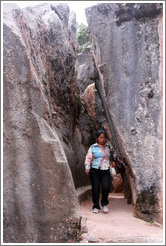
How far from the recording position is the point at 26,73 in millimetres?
3879

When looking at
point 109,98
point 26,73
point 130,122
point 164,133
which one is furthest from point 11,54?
point 164,133

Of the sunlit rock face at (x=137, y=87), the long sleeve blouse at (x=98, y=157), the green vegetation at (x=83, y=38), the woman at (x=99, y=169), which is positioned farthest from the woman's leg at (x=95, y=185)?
the green vegetation at (x=83, y=38)

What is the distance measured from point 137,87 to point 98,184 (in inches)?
77.7

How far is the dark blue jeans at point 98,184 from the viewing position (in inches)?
196

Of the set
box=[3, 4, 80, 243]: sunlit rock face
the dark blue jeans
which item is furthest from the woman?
box=[3, 4, 80, 243]: sunlit rock face

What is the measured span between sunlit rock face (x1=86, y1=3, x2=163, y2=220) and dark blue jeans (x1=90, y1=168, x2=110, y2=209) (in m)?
0.48

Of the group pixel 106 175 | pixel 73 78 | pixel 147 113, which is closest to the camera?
pixel 147 113

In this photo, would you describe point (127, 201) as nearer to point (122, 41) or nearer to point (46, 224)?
point (46, 224)

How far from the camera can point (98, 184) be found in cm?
504

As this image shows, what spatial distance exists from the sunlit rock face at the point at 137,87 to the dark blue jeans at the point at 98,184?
48 cm

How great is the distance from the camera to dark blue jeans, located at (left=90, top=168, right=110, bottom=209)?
4984 mm

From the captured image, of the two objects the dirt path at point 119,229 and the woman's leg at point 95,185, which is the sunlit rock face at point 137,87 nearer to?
the dirt path at point 119,229

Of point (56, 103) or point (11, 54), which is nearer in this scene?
point (11, 54)

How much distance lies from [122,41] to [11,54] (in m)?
2.19
